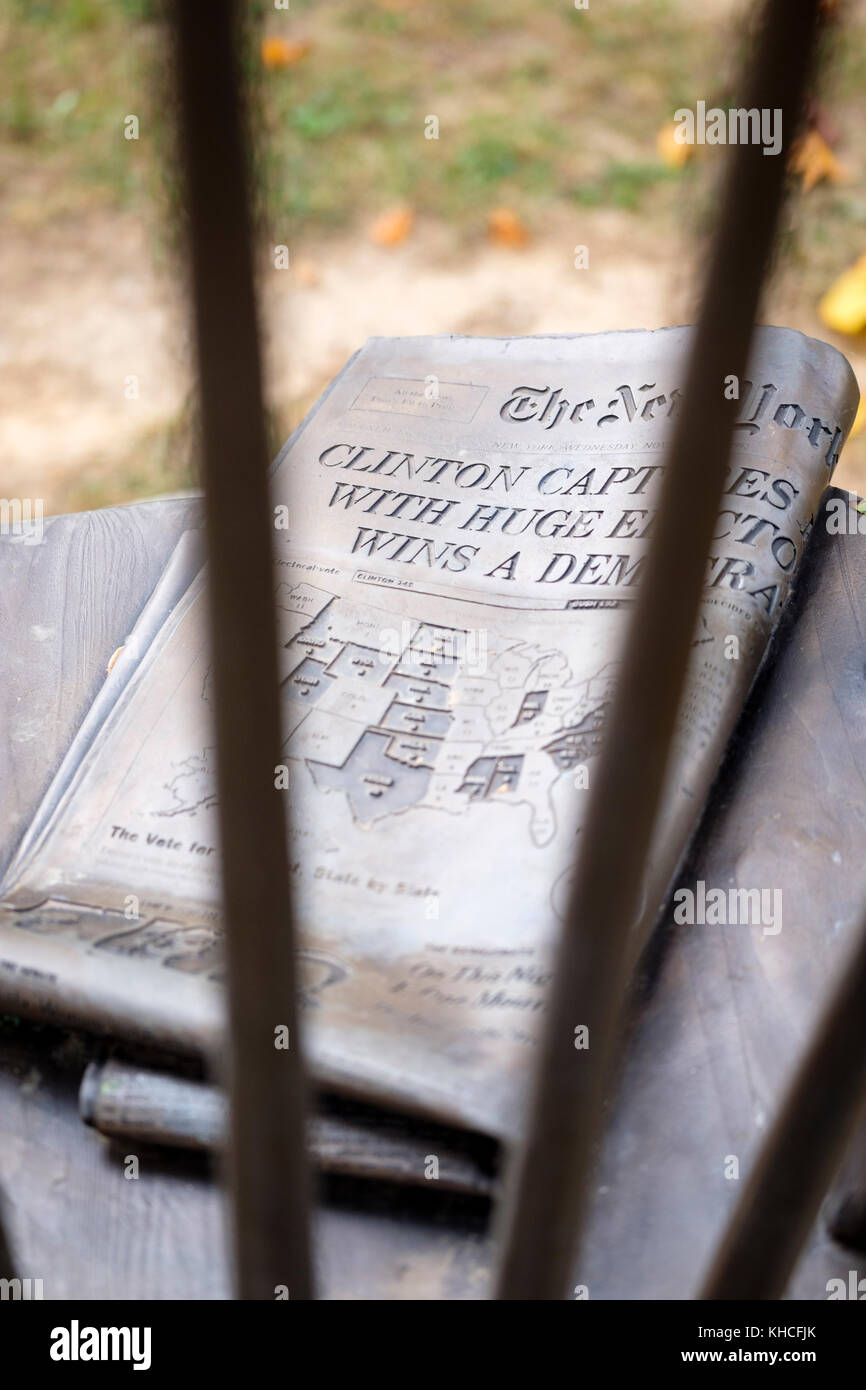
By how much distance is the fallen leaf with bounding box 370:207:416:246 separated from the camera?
1680 millimetres

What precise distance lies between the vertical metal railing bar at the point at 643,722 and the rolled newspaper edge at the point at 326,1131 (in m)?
0.11

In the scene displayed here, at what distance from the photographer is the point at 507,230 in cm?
166

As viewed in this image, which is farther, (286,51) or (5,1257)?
(286,51)

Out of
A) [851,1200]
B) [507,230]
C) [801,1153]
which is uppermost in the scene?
[507,230]

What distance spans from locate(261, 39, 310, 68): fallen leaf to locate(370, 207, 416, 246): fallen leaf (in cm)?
25

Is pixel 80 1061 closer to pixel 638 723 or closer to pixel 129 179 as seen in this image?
pixel 638 723

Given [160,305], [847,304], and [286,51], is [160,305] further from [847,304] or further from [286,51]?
[847,304]

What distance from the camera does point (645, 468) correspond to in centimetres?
62

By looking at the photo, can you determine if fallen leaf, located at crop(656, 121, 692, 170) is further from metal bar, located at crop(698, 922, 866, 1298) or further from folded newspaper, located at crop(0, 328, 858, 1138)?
metal bar, located at crop(698, 922, 866, 1298)

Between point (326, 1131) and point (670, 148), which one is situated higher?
point (670, 148)

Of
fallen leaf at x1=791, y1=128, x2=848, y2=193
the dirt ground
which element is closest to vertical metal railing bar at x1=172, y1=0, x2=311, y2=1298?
the dirt ground

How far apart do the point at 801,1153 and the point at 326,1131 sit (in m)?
0.19

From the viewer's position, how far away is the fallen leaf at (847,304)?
58.6 inches

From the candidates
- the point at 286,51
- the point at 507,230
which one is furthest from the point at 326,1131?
the point at 286,51
